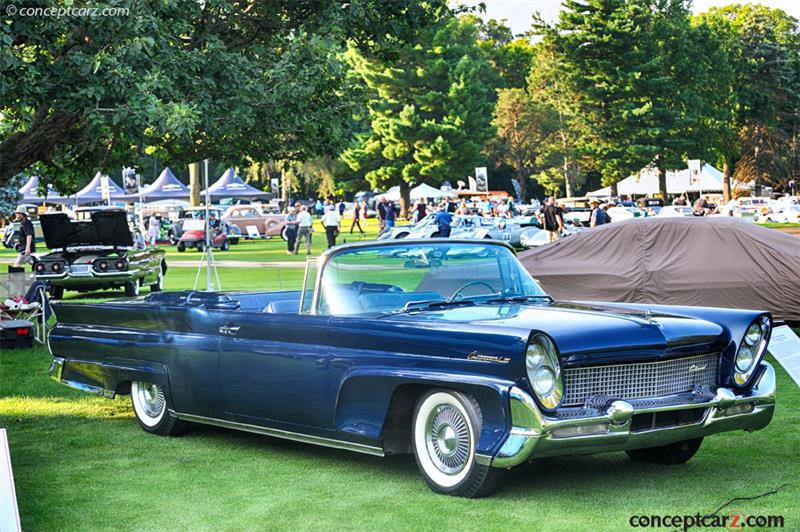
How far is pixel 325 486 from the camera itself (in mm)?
7051

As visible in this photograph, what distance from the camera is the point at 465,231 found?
1554 inches

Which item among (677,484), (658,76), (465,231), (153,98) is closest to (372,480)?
(677,484)

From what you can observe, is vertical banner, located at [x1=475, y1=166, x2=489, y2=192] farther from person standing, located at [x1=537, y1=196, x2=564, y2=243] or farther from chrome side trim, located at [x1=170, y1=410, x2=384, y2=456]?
chrome side trim, located at [x1=170, y1=410, x2=384, y2=456]

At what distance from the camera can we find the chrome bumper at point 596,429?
617 centimetres

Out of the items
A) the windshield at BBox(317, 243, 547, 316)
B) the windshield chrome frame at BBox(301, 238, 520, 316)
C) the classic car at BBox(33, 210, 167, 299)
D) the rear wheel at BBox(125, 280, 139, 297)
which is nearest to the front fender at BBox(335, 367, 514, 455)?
the windshield at BBox(317, 243, 547, 316)

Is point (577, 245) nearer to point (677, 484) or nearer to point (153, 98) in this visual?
point (153, 98)

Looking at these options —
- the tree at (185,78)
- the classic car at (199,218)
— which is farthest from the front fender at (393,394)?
the classic car at (199,218)

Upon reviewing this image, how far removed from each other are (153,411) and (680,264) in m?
7.82

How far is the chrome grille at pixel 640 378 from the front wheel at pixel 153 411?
10.9 feet

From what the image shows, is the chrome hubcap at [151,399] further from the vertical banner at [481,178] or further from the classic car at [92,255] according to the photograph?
the vertical banner at [481,178]

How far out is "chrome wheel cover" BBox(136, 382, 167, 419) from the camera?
28.9 feet

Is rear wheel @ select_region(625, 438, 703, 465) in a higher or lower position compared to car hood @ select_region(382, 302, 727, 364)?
lower

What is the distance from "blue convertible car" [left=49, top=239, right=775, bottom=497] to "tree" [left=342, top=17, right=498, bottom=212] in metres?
70.0

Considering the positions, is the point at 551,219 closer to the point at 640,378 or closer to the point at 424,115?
the point at 640,378
